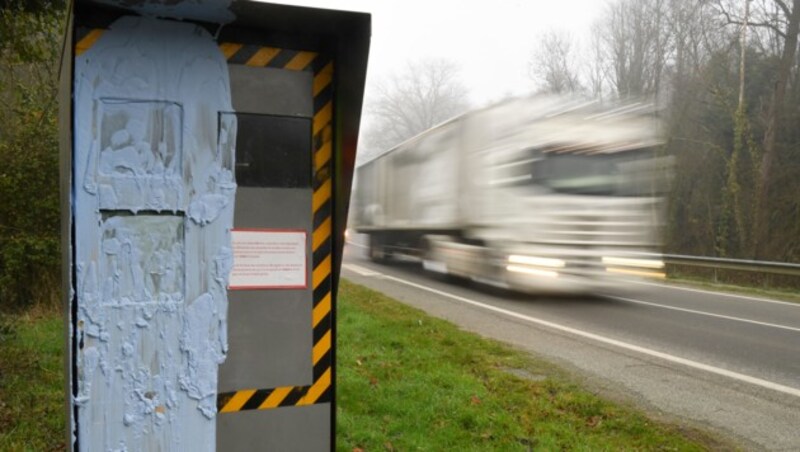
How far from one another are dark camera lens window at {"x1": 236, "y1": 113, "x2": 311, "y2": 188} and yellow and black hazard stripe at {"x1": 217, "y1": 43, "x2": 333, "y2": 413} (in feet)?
0.17

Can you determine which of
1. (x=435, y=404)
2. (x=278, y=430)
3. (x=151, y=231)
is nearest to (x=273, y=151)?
(x=151, y=231)

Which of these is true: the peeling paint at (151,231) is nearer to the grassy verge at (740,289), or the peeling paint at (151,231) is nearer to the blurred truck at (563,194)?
the blurred truck at (563,194)

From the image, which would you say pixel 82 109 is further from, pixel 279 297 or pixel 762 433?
pixel 762 433

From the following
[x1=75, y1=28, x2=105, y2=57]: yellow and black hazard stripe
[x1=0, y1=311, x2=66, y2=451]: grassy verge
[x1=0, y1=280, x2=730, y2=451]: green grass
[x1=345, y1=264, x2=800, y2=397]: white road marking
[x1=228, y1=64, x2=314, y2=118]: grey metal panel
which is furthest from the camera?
[x1=345, y1=264, x2=800, y2=397]: white road marking

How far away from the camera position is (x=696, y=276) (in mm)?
18703

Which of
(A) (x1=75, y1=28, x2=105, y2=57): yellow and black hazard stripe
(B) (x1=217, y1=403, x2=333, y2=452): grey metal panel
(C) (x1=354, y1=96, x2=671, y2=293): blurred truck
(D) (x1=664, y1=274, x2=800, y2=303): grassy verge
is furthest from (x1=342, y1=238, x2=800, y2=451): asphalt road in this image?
(A) (x1=75, y1=28, x2=105, y2=57): yellow and black hazard stripe

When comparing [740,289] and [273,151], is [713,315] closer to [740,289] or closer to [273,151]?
[740,289]

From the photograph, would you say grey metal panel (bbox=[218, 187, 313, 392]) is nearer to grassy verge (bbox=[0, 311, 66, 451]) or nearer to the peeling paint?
the peeling paint

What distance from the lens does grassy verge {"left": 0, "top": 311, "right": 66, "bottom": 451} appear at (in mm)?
3911

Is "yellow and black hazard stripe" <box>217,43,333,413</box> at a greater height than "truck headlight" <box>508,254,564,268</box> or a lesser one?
greater

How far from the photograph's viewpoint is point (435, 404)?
4.76 metres

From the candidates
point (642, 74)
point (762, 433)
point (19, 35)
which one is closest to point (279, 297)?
point (762, 433)

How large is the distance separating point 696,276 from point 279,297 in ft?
62.5

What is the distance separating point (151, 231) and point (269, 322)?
22.2 inches
